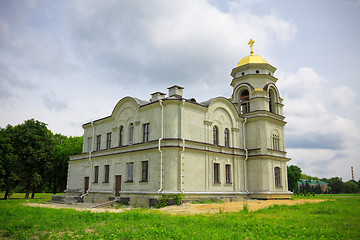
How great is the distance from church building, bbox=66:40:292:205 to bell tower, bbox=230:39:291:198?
94 millimetres

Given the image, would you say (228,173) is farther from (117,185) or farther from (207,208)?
(117,185)

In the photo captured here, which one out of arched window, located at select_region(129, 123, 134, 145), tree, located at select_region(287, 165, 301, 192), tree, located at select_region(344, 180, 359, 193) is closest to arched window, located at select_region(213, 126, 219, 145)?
arched window, located at select_region(129, 123, 134, 145)

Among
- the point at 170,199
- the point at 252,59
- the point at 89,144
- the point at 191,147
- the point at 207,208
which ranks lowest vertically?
the point at 207,208

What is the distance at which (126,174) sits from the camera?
25562 mm

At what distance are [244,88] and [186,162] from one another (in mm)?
12600

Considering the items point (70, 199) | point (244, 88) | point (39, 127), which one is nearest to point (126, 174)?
point (70, 199)

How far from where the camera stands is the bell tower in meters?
28.1

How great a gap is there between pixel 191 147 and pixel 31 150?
79.5ft

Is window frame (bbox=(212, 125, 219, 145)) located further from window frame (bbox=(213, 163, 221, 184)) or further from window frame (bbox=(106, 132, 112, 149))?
window frame (bbox=(106, 132, 112, 149))

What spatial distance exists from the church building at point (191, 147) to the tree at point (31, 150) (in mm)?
7604

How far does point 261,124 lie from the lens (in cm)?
2894

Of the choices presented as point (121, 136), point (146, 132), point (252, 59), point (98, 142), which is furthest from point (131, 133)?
point (252, 59)

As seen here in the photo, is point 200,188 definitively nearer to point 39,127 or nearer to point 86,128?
point 86,128

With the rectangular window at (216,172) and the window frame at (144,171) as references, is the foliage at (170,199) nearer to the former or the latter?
the window frame at (144,171)
